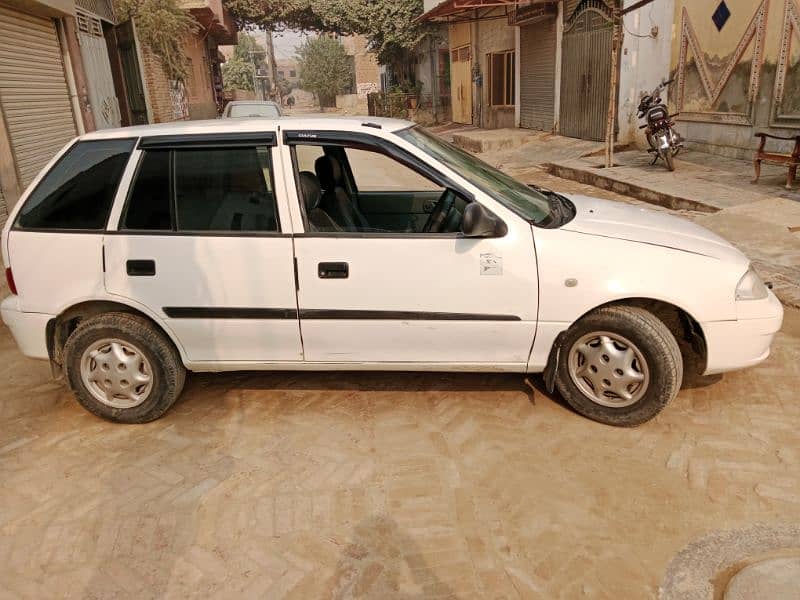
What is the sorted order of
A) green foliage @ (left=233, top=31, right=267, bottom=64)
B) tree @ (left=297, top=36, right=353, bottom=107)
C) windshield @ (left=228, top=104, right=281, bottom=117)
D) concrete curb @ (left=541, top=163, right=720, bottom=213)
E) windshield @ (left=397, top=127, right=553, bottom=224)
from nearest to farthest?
windshield @ (left=397, top=127, right=553, bottom=224) < concrete curb @ (left=541, top=163, right=720, bottom=213) < windshield @ (left=228, top=104, right=281, bottom=117) < tree @ (left=297, top=36, right=353, bottom=107) < green foliage @ (left=233, top=31, right=267, bottom=64)

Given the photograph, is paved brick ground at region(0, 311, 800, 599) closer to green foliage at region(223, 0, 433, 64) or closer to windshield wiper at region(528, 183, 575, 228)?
windshield wiper at region(528, 183, 575, 228)

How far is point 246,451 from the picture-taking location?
3.45 m

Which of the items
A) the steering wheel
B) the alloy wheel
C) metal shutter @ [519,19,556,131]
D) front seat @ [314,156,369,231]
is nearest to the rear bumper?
front seat @ [314,156,369,231]

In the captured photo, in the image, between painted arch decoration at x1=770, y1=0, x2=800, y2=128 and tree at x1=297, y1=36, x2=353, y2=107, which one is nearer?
painted arch decoration at x1=770, y1=0, x2=800, y2=128

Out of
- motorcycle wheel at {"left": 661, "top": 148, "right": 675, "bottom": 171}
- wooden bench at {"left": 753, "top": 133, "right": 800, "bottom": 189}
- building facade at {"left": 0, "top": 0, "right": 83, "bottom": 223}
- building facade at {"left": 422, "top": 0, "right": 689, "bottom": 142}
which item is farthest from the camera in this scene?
building facade at {"left": 422, "top": 0, "right": 689, "bottom": 142}

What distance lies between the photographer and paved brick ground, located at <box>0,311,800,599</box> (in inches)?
100

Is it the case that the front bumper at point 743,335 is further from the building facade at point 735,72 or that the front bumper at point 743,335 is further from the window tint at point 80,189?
the building facade at point 735,72

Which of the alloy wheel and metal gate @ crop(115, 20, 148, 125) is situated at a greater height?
metal gate @ crop(115, 20, 148, 125)

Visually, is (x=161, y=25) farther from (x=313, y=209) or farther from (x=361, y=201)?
(x=313, y=209)

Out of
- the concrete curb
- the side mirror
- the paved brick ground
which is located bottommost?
the paved brick ground

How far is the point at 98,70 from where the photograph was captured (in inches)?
507

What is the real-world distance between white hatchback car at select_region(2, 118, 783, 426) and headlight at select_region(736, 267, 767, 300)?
A: 2 cm

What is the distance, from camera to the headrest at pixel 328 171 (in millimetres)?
4129

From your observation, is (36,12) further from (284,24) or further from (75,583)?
(284,24)
